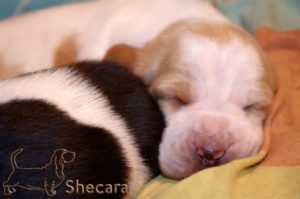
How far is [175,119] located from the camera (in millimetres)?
1812

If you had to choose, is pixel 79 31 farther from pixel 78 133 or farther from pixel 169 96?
pixel 78 133

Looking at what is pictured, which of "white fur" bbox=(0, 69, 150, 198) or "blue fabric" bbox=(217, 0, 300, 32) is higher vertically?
"white fur" bbox=(0, 69, 150, 198)

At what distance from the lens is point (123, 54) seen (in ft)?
7.10

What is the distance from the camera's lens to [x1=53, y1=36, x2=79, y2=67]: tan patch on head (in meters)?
2.37

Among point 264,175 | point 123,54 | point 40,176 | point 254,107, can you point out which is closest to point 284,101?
point 254,107

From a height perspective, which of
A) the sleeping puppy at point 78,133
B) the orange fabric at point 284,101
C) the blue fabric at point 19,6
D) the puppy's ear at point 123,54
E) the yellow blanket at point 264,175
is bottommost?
the orange fabric at point 284,101

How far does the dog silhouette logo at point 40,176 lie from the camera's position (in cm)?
131

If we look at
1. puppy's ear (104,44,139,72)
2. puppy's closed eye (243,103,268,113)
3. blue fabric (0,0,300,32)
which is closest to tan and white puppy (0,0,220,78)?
puppy's ear (104,44,139,72)

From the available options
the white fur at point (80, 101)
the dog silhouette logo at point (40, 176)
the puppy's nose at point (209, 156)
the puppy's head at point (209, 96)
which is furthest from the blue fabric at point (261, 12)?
the dog silhouette logo at point (40, 176)

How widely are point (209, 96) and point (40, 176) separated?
0.72 m

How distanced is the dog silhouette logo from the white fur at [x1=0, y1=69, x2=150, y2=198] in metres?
0.19

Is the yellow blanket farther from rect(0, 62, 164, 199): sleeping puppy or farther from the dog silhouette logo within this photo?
the dog silhouette logo

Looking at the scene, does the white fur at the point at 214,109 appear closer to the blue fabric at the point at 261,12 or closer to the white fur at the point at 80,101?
the white fur at the point at 80,101

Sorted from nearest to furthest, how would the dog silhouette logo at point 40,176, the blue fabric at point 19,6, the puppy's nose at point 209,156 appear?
1. the dog silhouette logo at point 40,176
2. the puppy's nose at point 209,156
3. the blue fabric at point 19,6
